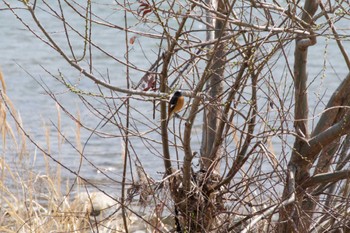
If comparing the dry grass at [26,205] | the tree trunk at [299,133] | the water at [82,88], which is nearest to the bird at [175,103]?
the tree trunk at [299,133]

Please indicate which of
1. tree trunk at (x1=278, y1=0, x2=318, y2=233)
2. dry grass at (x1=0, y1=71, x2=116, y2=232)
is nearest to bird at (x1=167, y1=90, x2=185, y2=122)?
tree trunk at (x1=278, y1=0, x2=318, y2=233)

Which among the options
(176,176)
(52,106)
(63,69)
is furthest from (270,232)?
(63,69)

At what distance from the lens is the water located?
7.39m

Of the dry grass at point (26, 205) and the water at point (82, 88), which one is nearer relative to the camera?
the dry grass at point (26, 205)

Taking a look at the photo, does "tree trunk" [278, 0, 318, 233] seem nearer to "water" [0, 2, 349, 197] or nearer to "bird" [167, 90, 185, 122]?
"bird" [167, 90, 185, 122]

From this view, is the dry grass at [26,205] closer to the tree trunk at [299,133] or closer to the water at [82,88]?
the water at [82,88]

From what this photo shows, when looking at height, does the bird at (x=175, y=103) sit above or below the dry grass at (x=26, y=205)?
above

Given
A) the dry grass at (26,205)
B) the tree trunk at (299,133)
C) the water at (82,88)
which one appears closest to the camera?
the tree trunk at (299,133)

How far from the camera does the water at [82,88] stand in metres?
7.39

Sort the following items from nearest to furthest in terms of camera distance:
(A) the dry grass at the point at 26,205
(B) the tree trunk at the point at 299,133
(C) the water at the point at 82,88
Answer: (B) the tree trunk at the point at 299,133 < (A) the dry grass at the point at 26,205 < (C) the water at the point at 82,88

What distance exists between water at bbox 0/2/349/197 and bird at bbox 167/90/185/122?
2789 mm

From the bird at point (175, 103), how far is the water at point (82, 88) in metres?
2.79

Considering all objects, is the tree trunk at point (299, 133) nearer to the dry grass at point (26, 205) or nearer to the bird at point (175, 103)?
the bird at point (175, 103)

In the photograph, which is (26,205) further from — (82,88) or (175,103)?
(82,88)
